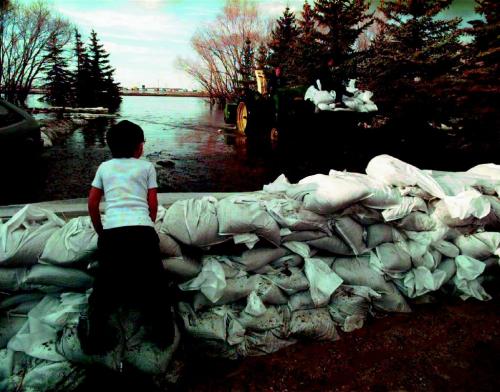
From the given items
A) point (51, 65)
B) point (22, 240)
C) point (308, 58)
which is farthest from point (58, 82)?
point (22, 240)

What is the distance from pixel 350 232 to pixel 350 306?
0.47 meters

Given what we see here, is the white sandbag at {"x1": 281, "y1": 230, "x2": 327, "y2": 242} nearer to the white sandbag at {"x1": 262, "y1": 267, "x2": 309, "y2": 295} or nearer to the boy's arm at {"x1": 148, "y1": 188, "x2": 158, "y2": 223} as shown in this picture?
the white sandbag at {"x1": 262, "y1": 267, "x2": 309, "y2": 295}

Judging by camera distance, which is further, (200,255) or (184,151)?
(184,151)

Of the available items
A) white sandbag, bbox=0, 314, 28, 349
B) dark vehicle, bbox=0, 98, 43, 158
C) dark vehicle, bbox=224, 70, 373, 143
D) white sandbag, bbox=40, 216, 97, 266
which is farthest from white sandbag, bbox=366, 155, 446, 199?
dark vehicle, bbox=224, 70, 373, 143

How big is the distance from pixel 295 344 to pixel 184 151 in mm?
6318

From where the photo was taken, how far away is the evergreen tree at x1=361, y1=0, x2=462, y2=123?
11.2m

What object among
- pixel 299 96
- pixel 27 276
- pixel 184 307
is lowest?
pixel 184 307

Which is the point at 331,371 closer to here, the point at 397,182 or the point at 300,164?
the point at 397,182

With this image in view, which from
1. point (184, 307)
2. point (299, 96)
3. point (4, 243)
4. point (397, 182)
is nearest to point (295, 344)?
point (184, 307)

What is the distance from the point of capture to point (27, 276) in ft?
6.16

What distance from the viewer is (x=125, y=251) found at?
160cm

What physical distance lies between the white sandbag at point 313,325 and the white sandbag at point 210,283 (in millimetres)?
496

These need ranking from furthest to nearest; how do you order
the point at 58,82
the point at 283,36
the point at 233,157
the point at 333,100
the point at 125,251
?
the point at 58,82
the point at 283,36
the point at 333,100
the point at 233,157
the point at 125,251

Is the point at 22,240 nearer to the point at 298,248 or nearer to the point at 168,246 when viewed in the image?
the point at 168,246
